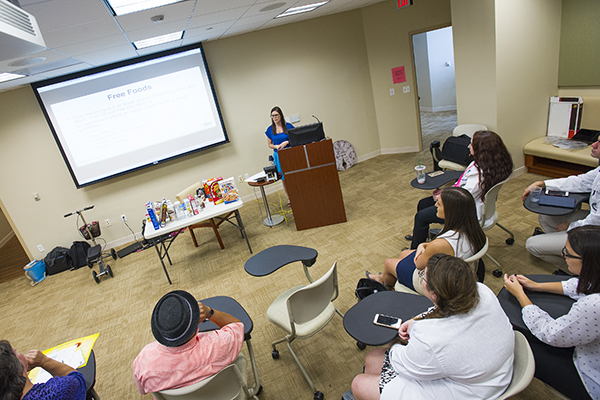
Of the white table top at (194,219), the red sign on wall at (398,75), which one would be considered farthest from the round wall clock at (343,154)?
the white table top at (194,219)

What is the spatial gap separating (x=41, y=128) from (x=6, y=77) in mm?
1360

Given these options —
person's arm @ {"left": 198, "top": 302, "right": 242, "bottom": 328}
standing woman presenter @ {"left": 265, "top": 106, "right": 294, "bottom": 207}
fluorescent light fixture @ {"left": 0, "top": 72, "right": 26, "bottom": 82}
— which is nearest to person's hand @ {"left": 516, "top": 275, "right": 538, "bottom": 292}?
person's arm @ {"left": 198, "top": 302, "right": 242, "bottom": 328}

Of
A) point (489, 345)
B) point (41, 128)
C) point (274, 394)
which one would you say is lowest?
point (274, 394)

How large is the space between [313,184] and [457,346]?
3.22 meters

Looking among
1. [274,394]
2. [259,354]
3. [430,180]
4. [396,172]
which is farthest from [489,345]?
[396,172]

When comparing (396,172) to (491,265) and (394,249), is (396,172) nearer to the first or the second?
(394,249)

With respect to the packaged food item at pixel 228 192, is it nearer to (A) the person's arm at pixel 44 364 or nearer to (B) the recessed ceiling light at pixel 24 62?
(B) the recessed ceiling light at pixel 24 62

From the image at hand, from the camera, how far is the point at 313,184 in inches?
177

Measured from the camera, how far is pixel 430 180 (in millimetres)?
3500

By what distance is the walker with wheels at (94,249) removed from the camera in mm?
4805

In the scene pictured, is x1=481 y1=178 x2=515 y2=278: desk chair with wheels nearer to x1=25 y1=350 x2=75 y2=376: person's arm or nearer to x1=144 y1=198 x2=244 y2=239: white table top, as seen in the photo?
x1=144 y1=198 x2=244 y2=239: white table top

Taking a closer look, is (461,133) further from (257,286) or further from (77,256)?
(77,256)

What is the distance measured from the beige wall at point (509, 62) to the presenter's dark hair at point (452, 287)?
387 centimetres

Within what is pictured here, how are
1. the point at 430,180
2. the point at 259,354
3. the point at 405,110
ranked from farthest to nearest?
the point at 405,110, the point at 430,180, the point at 259,354
